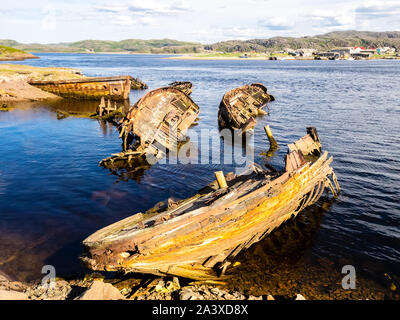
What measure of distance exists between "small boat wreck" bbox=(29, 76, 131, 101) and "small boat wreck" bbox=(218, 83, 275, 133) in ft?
64.4

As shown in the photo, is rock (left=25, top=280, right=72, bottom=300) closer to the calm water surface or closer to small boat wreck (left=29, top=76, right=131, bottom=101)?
the calm water surface

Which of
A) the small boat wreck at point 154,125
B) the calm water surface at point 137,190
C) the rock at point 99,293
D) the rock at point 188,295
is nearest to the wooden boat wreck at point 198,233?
the rock at point 188,295

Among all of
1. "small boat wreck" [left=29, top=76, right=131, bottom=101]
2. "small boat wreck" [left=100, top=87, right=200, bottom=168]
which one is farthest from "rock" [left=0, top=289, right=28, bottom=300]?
"small boat wreck" [left=29, top=76, right=131, bottom=101]

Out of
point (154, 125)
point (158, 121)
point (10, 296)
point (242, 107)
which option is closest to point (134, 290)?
point (10, 296)

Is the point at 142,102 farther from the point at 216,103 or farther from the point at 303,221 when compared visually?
the point at 216,103

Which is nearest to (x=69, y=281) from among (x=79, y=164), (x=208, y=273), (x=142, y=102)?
(x=208, y=273)

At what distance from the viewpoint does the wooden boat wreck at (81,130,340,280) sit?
27.8 ft

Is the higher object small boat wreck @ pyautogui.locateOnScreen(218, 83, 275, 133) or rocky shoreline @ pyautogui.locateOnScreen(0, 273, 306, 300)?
small boat wreck @ pyautogui.locateOnScreen(218, 83, 275, 133)

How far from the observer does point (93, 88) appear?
47062 millimetres

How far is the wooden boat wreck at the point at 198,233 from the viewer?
8469mm

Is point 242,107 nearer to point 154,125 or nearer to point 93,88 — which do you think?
point 154,125

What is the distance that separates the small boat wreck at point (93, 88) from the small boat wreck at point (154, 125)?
859 inches

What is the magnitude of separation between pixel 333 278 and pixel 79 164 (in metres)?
18.0

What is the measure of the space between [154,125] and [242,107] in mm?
15435
